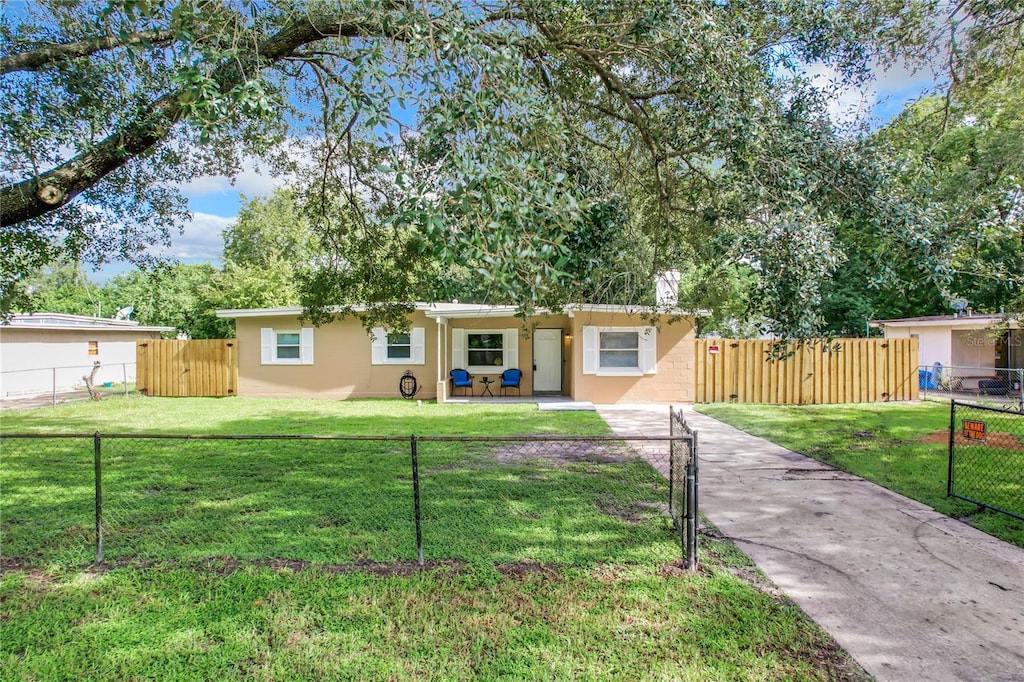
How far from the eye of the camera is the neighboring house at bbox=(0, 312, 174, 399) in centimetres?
1727

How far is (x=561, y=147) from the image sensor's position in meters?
5.27

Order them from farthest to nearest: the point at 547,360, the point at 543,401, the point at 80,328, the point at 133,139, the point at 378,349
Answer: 1. the point at 80,328
2. the point at 547,360
3. the point at 378,349
4. the point at 543,401
5. the point at 133,139

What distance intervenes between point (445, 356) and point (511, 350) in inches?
70.7

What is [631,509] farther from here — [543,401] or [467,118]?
[543,401]

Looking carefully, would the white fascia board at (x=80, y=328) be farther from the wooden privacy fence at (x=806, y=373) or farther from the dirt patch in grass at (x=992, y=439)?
the dirt patch in grass at (x=992, y=439)

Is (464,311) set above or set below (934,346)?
above

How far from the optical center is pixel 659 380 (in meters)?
13.4

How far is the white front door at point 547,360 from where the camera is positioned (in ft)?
49.8

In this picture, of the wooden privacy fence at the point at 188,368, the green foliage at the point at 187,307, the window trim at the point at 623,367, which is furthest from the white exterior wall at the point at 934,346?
the green foliage at the point at 187,307

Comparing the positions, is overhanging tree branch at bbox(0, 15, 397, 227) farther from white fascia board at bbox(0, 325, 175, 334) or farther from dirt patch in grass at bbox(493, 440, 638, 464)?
white fascia board at bbox(0, 325, 175, 334)

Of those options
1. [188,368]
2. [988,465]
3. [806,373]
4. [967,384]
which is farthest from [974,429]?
[188,368]

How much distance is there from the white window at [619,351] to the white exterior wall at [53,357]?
1314 centimetres

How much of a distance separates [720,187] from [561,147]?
1.61 m

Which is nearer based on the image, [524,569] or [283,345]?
[524,569]
